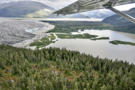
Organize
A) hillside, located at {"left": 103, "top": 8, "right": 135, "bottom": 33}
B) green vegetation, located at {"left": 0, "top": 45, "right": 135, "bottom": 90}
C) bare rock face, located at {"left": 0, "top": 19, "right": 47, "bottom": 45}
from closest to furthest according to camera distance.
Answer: green vegetation, located at {"left": 0, "top": 45, "right": 135, "bottom": 90}
bare rock face, located at {"left": 0, "top": 19, "right": 47, "bottom": 45}
hillside, located at {"left": 103, "top": 8, "right": 135, "bottom": 33}

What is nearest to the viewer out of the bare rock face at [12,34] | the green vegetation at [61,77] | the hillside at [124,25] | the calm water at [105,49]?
the green vegetation at [61,77]

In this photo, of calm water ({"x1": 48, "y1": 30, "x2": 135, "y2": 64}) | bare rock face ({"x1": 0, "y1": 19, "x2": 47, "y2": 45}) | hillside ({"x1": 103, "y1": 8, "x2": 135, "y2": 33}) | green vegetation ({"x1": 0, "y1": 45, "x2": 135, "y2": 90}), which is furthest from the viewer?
hillside ({"x1": 103, "y1": 8, "x2": 135, "y2": 33})

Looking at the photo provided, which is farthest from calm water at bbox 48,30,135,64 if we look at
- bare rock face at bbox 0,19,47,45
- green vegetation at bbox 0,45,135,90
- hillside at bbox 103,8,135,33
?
hillside at bbox 103,8,135,33

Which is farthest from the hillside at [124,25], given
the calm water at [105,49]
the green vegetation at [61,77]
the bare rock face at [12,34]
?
the green vegetation at [61,77]

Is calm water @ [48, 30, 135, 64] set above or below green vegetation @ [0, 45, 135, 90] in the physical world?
below

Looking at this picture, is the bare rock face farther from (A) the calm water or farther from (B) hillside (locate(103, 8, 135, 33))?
(B) hillside (locate(103, 8, 135, 33))

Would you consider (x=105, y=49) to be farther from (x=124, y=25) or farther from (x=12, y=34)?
(x=124, y=25)

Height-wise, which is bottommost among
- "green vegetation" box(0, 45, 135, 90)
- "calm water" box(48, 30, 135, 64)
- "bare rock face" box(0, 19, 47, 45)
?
"calm water" box(48, 30, 135, 64)

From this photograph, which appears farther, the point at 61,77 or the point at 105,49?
the point at 105,49

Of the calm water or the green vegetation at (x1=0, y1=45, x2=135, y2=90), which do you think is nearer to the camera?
the green vegetation at (x1=0, y1=45, x2=135, y2=90)

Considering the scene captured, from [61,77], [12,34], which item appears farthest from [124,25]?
[61,77]

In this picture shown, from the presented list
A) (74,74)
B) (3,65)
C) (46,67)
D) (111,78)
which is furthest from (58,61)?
(111,78)

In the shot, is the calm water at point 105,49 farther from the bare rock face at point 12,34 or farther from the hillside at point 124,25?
the hillside at point 124,25
